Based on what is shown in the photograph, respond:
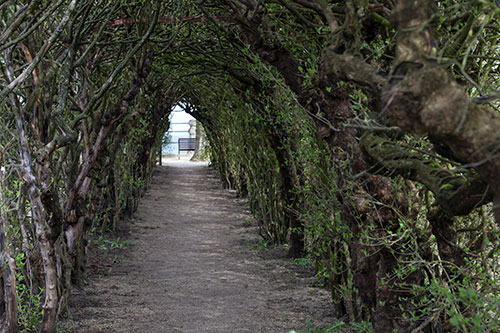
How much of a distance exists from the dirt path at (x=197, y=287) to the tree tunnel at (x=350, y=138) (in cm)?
45

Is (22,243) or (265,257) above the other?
(22,243)

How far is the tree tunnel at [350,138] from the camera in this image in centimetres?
164

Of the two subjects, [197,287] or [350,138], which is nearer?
[350,138]

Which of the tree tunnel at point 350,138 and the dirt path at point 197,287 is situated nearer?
the tree tunnel at point 350,138

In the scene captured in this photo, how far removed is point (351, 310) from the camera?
4652 millimetres

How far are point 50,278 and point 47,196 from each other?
617mm

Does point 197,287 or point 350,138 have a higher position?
point 350,138

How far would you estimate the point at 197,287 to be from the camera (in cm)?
618

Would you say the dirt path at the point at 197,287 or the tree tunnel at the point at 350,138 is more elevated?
the tree tunnel at the point at 350,138

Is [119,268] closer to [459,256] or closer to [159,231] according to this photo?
[159,231]

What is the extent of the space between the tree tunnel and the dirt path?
1.47 ft

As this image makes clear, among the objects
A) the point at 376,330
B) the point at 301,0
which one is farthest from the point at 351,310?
the point at 301,0

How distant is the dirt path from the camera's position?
4934 millimetres

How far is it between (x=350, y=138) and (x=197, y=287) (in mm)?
3113
